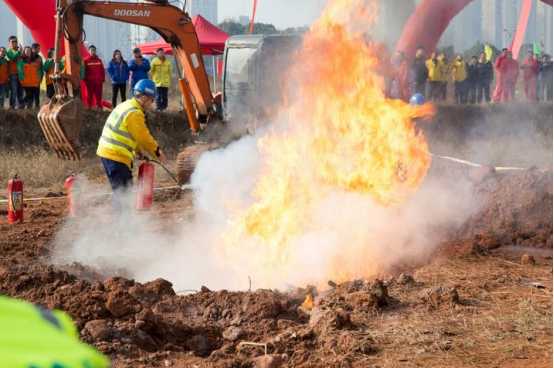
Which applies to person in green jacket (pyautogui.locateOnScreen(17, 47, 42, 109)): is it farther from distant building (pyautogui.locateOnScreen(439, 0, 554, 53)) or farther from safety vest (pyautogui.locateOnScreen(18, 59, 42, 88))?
distant building (pyautogui.locateOnScreen(439, 0, 554, 53))

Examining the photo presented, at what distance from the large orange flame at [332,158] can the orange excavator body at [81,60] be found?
300 centimetres

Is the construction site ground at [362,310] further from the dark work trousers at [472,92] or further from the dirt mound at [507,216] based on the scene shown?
the dark work trousers at [472,92]

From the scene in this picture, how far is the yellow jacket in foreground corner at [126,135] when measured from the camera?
30.1ft

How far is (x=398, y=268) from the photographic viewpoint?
838cm

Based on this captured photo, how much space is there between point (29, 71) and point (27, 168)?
11.0 feet

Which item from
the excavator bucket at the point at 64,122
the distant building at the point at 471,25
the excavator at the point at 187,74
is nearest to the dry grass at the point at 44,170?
the excavator at the point at 187,74

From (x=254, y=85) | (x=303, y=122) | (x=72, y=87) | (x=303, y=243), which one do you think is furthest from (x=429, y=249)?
(x=254, y=85)

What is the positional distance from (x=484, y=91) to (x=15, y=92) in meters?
12.3

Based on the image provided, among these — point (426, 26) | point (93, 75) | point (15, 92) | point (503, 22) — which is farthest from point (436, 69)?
point (503, 22)

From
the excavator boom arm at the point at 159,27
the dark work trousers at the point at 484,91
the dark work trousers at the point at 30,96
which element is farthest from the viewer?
the dark work trousers at the point at 484,91

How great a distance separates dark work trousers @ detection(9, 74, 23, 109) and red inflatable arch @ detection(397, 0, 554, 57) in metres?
10.0

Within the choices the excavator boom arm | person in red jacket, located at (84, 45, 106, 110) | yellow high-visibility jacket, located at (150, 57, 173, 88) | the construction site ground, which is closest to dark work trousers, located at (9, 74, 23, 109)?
person in red jacket, located at (84, 45, 106, 110)

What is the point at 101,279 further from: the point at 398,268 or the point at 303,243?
the point at 398,268

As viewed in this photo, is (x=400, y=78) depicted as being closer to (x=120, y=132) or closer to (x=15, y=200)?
(x=120, y=132)
